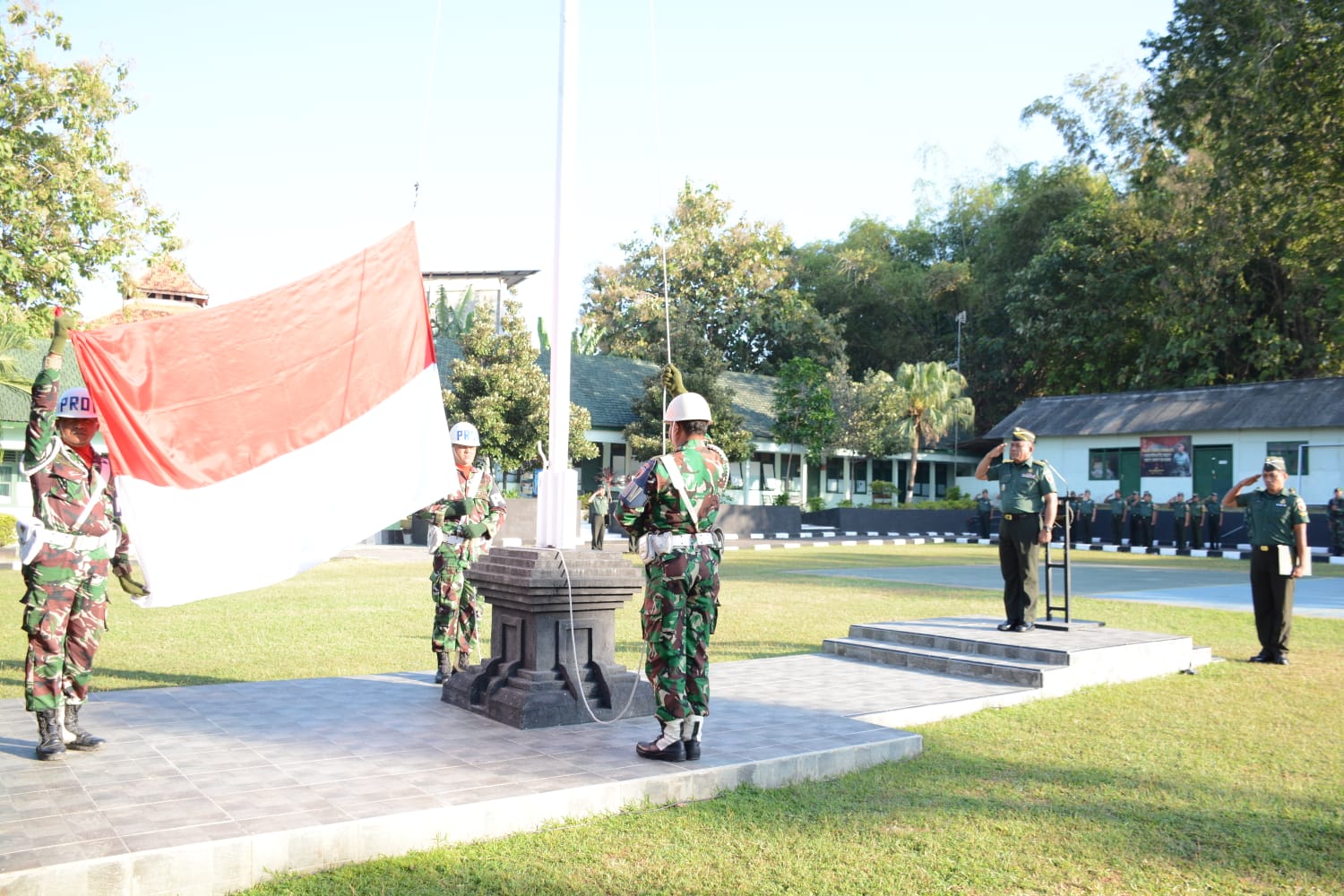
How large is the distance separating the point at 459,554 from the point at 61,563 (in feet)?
10.4

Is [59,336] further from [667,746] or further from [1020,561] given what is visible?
[1020,561]

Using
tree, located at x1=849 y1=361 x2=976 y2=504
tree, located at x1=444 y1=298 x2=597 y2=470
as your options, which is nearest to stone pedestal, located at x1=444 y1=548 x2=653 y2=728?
tree, located at x1=444 y1=298 x2=597 y2=470

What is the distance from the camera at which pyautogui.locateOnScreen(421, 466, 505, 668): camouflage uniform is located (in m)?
8.44

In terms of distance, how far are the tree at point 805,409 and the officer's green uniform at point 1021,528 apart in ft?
97.4

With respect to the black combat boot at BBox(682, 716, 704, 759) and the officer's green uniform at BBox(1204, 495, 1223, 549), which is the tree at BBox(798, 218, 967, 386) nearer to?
the officer's green uniform at BBox(1204, 495, 1223, 549)

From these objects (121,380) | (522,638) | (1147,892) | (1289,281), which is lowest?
(1147,892)

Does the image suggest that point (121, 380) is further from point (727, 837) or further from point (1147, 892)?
point (1147, 892)

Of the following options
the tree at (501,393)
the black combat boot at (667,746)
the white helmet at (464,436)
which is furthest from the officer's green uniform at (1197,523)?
the black combat boot at (667,746)

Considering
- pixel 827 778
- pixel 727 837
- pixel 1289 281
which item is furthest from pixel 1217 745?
pixel 1289 281

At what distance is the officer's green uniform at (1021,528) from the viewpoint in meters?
10.6

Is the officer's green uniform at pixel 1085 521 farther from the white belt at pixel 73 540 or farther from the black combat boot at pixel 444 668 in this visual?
the white belt at pixel 73 540

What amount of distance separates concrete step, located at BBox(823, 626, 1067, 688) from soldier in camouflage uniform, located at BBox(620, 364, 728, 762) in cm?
412

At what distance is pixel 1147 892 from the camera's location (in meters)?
4.58

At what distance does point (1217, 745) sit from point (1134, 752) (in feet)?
2.32
